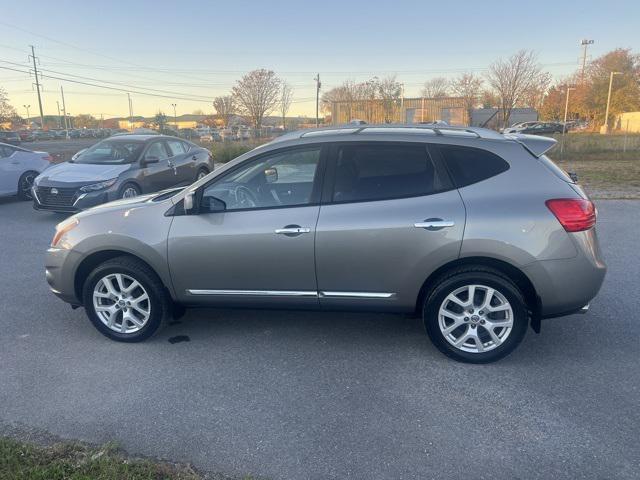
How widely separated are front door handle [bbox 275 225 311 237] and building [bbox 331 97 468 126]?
3455 cm

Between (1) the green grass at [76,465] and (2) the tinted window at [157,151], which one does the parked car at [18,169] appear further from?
(1) the green grass at [76,465]

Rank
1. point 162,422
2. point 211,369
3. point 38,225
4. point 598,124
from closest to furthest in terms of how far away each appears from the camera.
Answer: point 162,422, point 211,369, point 38,225, point 598,124

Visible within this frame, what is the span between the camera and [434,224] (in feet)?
11.2

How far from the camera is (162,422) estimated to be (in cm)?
298

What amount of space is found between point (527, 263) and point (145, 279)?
2969 millimetres

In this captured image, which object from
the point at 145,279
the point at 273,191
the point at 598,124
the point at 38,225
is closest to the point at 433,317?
the point at 273,191

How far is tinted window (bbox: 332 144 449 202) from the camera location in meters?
3.58

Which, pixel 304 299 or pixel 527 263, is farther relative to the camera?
pixel 304 299

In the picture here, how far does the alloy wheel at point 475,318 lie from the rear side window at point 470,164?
0.81 m

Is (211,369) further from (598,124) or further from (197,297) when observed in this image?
(598,124)

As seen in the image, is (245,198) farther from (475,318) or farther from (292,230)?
(475,318)

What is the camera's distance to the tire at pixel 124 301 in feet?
12.9

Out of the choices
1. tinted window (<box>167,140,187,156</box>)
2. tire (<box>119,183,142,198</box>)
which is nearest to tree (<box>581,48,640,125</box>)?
tinted window (<box>167,140,187,156</box>)

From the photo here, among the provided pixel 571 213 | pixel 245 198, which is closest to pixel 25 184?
pixel 245 198
